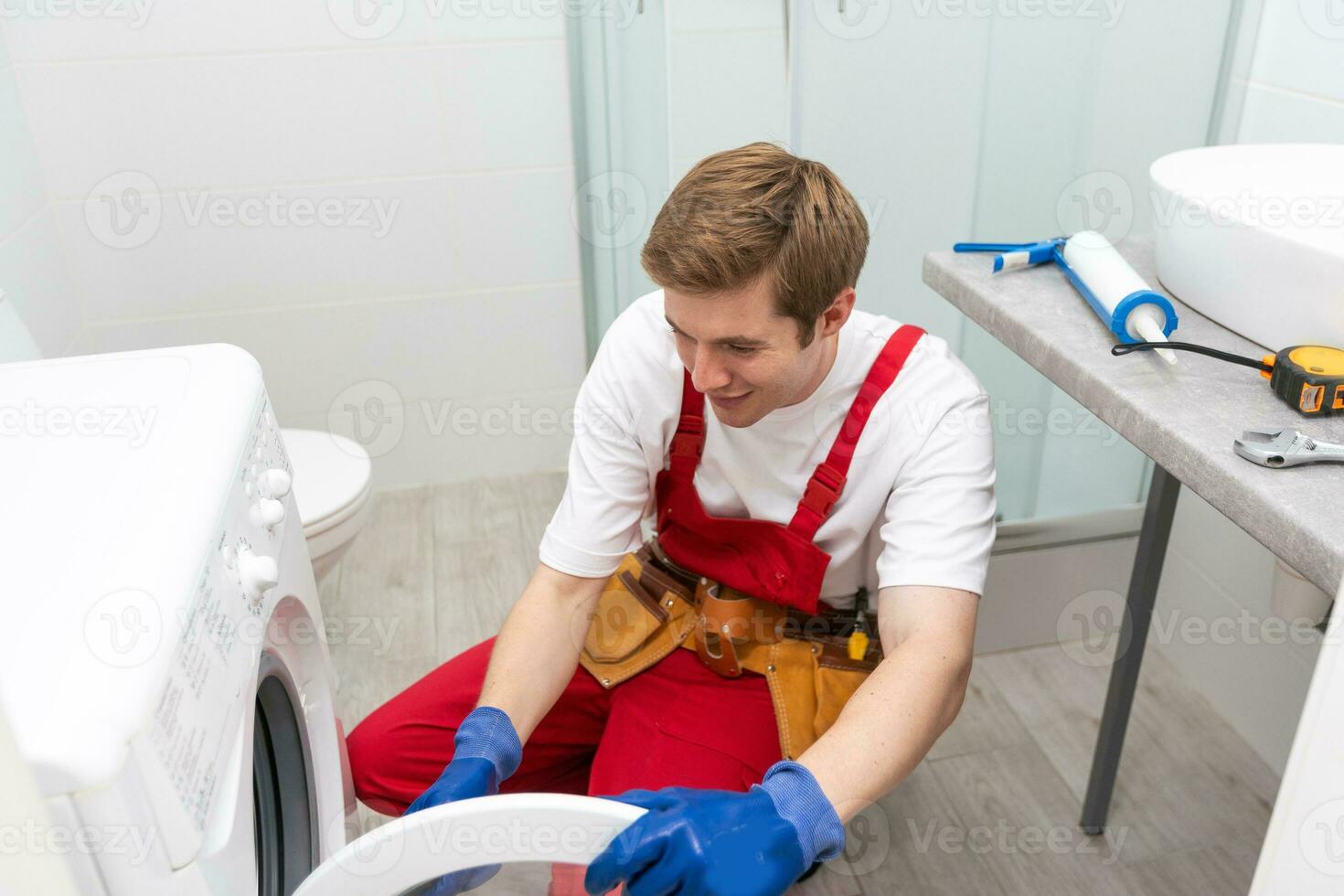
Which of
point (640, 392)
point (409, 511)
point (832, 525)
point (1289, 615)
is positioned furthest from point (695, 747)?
point (409, 511)

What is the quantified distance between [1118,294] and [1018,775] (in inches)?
34.5

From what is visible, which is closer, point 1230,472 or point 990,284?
point 1230,472

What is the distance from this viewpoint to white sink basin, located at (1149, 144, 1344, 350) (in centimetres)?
98

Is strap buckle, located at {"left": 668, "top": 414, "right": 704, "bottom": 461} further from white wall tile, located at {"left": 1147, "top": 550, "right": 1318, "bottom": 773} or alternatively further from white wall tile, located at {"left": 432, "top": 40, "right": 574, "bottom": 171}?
white wall tile, located at {"left": 432, "top": 40, "right": 574, "bottom": 171}

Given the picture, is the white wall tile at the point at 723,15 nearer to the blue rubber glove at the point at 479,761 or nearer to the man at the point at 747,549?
the man at the point at 747,549

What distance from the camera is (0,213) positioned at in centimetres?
185

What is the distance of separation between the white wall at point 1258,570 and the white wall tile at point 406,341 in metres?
1.34

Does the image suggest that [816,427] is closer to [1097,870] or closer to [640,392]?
[640,392]

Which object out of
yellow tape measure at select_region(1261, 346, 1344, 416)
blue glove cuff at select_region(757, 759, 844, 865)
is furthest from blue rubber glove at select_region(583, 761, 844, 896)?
yellow tape measure at select_region(1261, 346, 1344, 416)

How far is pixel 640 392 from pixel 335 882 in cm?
63

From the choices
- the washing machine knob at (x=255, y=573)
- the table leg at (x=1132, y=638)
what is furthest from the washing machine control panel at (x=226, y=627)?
the table leg at (x=1132, y=638)

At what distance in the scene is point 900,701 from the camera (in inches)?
40.1

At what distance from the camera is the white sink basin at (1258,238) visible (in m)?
0.98

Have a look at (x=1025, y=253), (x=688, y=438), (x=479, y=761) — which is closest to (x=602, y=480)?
(x=688, y=438)
